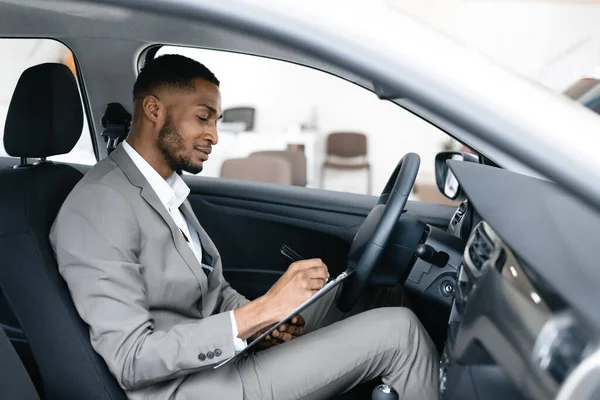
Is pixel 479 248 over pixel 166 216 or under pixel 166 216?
over

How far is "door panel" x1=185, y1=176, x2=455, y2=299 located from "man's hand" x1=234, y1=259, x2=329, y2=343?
2.97ft

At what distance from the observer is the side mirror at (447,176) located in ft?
5.92

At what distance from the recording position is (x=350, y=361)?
1.35 m

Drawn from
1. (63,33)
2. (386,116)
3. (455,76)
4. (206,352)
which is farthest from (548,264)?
(386,116)

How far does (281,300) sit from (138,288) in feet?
0.96

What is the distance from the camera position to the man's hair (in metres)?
1.57

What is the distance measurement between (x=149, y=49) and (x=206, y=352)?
1398 mm

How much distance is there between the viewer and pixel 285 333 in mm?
1551

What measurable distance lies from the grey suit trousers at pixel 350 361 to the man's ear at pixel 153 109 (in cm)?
62

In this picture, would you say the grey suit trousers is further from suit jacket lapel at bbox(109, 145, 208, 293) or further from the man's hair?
the man's hair

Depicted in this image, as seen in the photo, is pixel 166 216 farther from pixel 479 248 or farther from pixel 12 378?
pixel 479 248

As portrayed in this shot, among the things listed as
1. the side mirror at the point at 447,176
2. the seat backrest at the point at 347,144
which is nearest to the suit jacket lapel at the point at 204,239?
the side mirror at the point at 447,176

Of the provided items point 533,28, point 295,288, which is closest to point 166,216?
point 295,288

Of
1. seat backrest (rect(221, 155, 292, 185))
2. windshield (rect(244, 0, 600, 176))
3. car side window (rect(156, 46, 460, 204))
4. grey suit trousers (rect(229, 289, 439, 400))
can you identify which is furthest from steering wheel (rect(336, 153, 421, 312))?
car side window (rect(156, 46, 460, 204))
